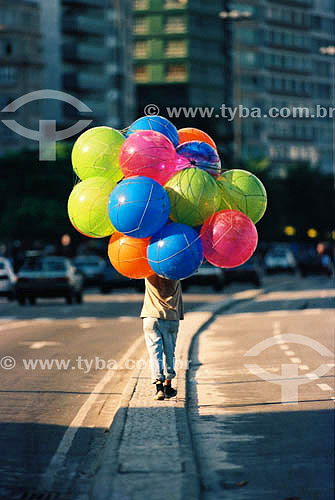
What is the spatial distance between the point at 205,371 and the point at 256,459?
7.30 metres

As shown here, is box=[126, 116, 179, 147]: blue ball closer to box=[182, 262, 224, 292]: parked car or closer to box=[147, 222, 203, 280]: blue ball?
box=[147, 222, 203, 280]: blue ball

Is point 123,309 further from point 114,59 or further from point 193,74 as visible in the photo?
point 193,74

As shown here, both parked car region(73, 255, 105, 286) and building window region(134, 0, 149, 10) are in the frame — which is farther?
building window region(134, 0, 149, 10)

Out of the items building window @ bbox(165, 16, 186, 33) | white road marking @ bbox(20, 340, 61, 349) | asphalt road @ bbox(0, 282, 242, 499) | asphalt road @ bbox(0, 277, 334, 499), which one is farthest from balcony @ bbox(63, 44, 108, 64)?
white road marking @ bbox(20, 340, 61, 349)

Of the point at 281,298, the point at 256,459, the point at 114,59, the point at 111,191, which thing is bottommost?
the point at 281,298

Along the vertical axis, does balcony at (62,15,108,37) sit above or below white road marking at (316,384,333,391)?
above

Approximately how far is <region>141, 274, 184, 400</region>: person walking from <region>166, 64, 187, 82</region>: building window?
128895mm

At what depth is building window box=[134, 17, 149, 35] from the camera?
141 meters

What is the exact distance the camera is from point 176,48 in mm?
141625

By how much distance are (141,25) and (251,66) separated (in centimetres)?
2170

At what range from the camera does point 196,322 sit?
27.6 meters

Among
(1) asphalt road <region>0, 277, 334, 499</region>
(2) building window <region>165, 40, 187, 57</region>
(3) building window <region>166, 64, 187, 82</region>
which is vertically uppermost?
(2) building window <region>165, 40, 187, 57</region>

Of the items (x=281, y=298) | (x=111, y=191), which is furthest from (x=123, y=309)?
(x=111, y=191)

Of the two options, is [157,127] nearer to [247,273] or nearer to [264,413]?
[264,413]
